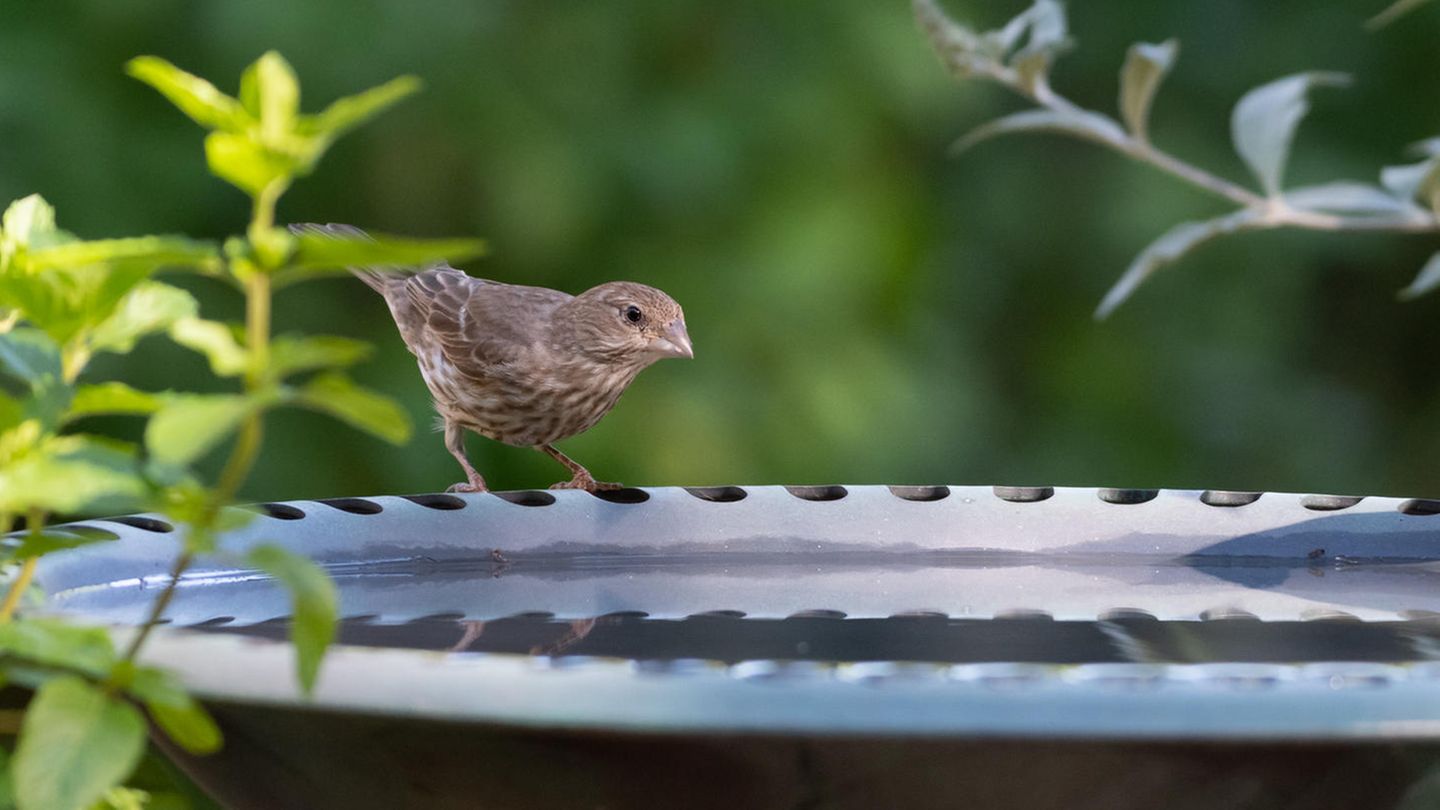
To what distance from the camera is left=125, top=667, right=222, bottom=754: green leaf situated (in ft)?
2.39

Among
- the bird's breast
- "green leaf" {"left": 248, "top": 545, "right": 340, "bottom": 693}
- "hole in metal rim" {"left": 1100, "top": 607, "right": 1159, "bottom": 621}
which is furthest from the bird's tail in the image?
"green leaf" {"left": 248, "top": 545, "right": 340, "bottom": 693}

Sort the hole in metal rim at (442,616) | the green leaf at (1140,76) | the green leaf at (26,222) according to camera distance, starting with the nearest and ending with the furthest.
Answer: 1. the green leaf at (26,222)
2. the hole in metal rim at (442,616)
3. the green leaf at (1140,76)

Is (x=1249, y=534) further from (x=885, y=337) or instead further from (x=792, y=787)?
→ (x=885, y=337)

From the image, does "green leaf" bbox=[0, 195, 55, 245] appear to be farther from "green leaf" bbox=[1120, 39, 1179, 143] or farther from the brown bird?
the brown bird

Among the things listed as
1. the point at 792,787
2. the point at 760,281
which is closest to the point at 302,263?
the point at 792,787

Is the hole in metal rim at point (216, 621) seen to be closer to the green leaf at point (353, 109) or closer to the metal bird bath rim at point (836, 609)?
the metal bird bath rim at point (836, 609)

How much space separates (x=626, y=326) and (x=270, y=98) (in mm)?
2181

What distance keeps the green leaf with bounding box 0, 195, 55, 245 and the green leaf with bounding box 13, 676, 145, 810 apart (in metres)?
0.33

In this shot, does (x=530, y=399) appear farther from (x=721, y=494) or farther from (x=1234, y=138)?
(x=1234, y=138)

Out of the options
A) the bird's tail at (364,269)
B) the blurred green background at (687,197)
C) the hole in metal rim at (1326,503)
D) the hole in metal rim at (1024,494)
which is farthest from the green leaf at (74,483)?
the blurred green background at (687,197)

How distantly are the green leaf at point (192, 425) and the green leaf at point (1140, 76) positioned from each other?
0.85m

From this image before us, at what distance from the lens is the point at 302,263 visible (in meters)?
0.75

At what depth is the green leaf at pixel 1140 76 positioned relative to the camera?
4.46 ft

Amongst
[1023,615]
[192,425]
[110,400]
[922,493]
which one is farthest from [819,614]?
[192,425]
